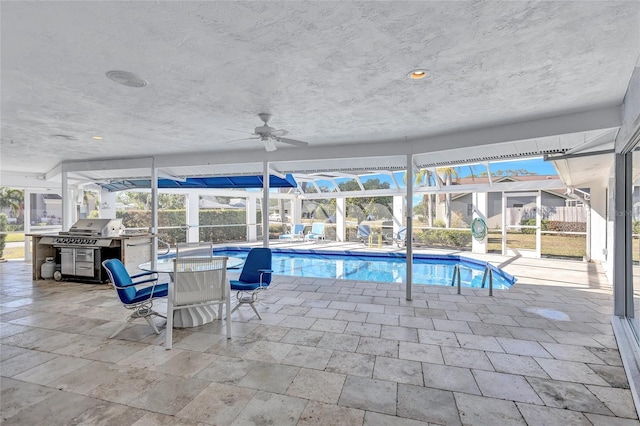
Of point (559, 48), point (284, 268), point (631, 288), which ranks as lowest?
point (284, 268)

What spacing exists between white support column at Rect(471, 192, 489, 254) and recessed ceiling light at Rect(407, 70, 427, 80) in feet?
29.2

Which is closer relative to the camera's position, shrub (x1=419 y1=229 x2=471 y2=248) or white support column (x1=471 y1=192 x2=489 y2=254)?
white support column (x1=471 y1=192 x2=489 y2=254)

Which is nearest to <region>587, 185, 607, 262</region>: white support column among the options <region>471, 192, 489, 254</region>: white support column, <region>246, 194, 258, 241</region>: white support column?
<region>471, 192, 489, 254</region>: white support column

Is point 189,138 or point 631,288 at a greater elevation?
point 189,138

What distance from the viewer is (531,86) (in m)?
3.24

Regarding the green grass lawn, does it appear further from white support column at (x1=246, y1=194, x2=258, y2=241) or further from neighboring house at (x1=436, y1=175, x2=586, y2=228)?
white support column at (x1=246, y1=194, x2=258, y2=241)

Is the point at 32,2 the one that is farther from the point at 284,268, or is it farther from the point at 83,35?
the point at 284,268

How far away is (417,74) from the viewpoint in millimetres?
3016

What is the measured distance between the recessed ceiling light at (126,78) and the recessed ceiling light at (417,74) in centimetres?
269

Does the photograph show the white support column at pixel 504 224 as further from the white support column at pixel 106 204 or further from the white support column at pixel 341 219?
the white support column at pixel 106 204

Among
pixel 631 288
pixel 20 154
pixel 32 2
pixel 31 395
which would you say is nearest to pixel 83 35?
pixel 32 2

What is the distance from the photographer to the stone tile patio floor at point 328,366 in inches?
92.0

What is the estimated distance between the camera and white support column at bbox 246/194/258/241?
1545cm

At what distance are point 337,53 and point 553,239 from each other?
1039cm
